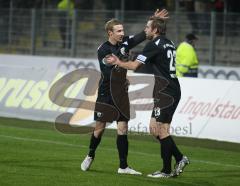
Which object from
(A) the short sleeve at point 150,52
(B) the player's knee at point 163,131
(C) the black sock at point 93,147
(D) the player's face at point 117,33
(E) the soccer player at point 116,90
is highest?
(D) the player's face at point 117,33

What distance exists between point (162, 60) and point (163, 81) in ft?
0.97

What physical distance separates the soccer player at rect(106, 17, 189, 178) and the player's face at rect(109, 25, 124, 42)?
43 cm

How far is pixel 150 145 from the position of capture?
16.0 meters

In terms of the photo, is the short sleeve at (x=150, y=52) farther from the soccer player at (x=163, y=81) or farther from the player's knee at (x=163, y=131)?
the player's knee at (x=163, y=131)

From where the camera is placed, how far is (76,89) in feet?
65.0

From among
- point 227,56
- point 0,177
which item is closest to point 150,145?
point 0,177

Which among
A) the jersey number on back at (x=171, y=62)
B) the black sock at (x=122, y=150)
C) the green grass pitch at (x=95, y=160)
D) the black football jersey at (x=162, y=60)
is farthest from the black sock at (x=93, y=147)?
the jersey number on back at (x=171, y=62)

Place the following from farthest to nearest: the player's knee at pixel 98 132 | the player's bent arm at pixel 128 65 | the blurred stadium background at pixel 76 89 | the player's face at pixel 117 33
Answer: the player's knee at pixel 98 132 → the blurred stadium background at pixel 76 89 → the player's face at pixel 117 33 → the player's bent arm at pixel 128 65

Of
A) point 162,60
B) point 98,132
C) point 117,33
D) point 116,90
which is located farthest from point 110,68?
point 98,132

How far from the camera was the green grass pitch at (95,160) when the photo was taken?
1098 centimetres

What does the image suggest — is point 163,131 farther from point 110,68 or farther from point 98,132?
point 110,68

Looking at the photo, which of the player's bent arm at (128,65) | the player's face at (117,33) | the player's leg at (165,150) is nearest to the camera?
the player's bent arm at (128,65)

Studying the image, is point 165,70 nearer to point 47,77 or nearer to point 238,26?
point 47,77

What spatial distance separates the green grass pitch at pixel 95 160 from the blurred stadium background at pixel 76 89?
1cm
